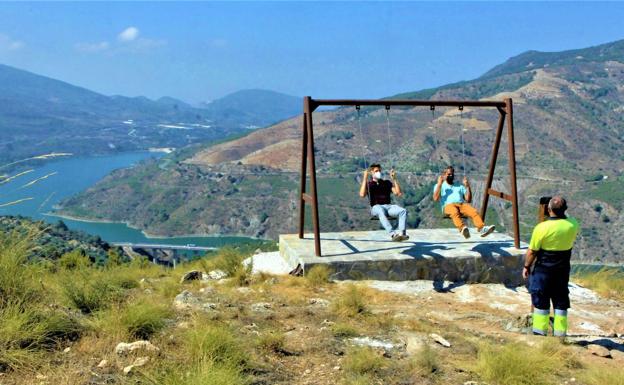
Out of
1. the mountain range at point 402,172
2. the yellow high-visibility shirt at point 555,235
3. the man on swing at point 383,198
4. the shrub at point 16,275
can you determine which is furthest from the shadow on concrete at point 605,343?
the mountain range at point 402,172

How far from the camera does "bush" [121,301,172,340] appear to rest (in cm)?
427

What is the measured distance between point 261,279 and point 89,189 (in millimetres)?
146717

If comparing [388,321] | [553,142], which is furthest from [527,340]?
[553,142]

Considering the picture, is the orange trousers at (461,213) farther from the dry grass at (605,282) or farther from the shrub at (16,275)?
the shrub at (16,275)

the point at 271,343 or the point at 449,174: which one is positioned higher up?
the point at 449,174

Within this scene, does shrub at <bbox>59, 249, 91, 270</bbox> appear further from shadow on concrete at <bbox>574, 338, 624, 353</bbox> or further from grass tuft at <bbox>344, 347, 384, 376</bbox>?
shadow on concrete at <bbox>574, 338, 624, 353</bbox>

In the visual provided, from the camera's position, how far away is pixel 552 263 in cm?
518

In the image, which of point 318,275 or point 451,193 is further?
point 451,193

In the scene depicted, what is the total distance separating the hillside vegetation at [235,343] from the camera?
12.1 ft

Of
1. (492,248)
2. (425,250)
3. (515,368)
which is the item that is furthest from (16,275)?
(492,248)

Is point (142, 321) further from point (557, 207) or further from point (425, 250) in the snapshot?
point (425, 250)

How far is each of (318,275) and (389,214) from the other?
1.60 m

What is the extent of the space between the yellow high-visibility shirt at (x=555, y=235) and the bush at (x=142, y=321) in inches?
132

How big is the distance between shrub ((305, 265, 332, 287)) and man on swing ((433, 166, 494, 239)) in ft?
6.94
